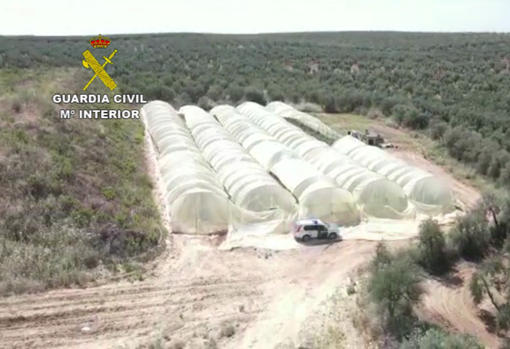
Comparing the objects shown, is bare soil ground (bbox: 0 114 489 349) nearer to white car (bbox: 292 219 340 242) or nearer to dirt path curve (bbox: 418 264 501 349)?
dirt path curve (bbox: 418 264 501 349)

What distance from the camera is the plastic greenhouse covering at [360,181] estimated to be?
25.8 metres

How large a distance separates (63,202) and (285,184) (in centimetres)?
1047

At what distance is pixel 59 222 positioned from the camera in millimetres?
22047

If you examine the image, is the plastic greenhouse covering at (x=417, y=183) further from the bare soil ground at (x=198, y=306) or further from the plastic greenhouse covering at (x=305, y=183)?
the bare soil ground at (x=198, y=306)

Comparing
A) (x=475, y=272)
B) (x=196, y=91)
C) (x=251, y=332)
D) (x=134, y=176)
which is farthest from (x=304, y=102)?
(x=251, y=332)

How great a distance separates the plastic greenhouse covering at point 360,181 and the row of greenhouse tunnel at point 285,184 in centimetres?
4

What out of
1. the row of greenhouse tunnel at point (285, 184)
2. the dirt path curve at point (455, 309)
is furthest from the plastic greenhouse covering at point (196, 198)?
the dirt path curve at point (455, 309)

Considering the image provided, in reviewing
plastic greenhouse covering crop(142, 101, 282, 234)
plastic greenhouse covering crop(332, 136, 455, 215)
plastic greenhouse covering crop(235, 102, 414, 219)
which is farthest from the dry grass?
plastic greenhouse covering crop(332, 136, 455, 215)

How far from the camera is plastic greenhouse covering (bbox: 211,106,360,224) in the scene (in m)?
25.0

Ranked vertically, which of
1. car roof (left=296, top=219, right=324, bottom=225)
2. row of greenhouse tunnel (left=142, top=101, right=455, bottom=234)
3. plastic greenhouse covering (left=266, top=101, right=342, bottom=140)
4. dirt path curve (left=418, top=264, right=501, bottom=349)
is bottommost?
dirt path curve (left=418, top=264, right=501, bottom=349)

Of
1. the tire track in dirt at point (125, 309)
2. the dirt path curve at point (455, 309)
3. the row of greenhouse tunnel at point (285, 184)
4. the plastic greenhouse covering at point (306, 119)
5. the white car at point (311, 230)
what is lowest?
the tire track in dirt at point (125, 309)

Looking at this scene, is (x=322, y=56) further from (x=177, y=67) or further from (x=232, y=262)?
(x=232, y=262)

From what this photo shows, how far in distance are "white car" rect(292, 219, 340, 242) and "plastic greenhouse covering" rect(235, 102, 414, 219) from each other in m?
3.21

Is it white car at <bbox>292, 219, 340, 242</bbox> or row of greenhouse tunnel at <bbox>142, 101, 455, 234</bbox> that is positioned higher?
row of greenhouse tunnel at <bbox>142, 101, 455, 234</bbox>
